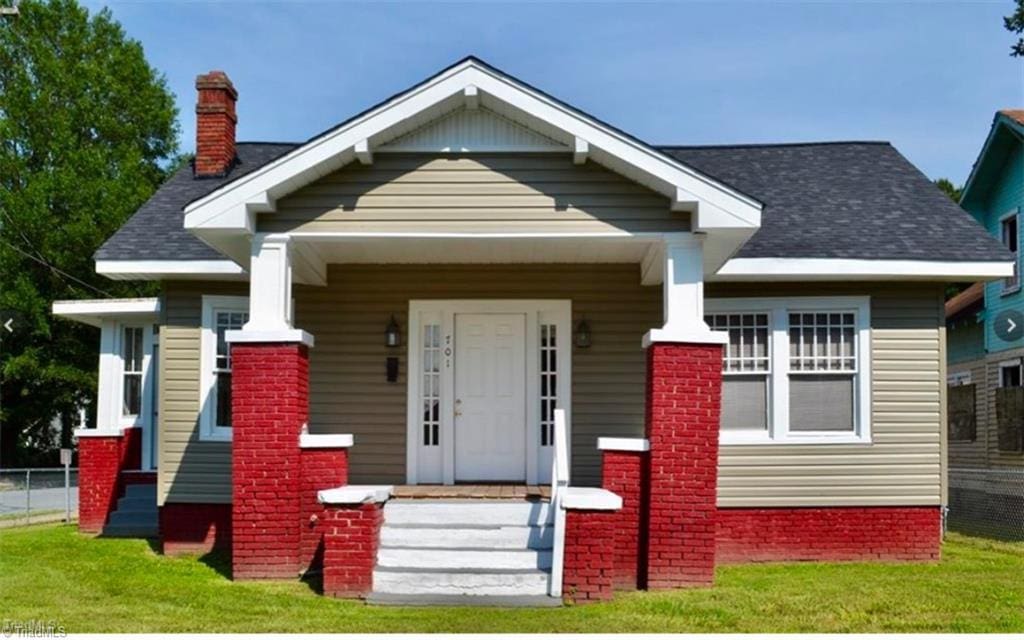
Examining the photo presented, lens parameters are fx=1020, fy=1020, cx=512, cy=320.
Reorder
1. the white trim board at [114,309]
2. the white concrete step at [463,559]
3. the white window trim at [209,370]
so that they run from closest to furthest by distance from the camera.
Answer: the white concrete step at [463,559] < the white window trim at [209,370] < the white trim board at [114,309]

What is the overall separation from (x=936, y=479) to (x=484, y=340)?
211 inches

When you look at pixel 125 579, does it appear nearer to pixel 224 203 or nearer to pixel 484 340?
pixel 224 203

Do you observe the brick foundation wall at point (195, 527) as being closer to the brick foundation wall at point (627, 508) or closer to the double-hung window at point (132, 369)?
the double-hung window at point (132, 369)

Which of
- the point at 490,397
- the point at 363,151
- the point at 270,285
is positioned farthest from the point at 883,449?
the point at 270,285

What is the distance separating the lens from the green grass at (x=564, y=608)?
786 cm

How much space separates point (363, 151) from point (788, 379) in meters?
5.52

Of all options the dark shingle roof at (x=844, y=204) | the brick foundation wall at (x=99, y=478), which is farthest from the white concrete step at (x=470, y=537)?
the brick foundation wall at (x=99, y=478)

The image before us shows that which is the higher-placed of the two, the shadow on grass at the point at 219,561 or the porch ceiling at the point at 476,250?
the porch ceiling at the point at 476,250

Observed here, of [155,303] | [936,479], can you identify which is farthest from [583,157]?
[155,303]

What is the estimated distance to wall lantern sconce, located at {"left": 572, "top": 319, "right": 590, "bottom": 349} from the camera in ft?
38.5

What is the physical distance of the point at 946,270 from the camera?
37.0 feet

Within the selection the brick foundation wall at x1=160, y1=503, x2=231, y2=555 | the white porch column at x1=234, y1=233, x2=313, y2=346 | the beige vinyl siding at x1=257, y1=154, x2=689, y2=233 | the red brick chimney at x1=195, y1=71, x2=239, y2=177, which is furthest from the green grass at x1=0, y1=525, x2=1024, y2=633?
the red brick chimney at x1=195, y1=71, x2=239, y2=177

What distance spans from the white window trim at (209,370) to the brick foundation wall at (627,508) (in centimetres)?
495

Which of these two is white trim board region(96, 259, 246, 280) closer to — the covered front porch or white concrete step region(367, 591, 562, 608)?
the covered front porch
